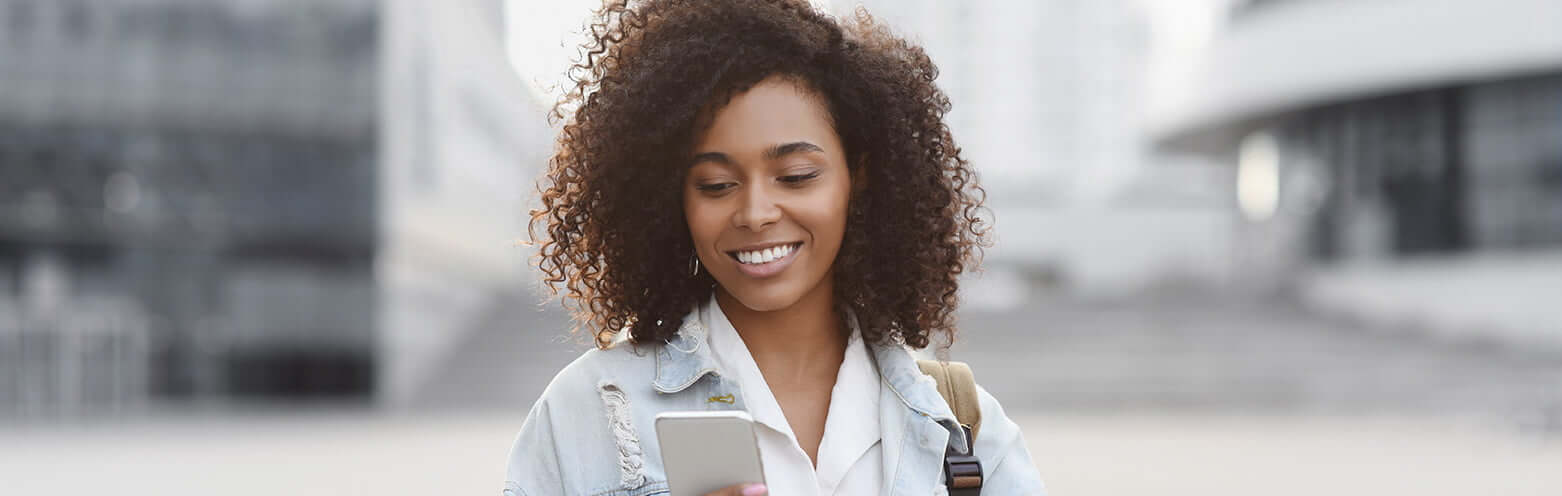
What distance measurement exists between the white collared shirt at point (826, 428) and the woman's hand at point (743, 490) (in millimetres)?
227

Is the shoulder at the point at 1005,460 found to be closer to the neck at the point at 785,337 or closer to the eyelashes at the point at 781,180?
the neck at the point at 785,337

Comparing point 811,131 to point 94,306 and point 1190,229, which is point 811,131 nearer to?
point 94,306

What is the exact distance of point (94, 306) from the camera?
2700 cm

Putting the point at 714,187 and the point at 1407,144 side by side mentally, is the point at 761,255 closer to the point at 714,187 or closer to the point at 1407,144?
the point at 714,187

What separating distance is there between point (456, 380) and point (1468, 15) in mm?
18811

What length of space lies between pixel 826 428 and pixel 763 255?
0.90ft

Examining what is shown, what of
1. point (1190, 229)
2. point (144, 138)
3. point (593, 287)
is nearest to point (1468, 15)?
point (1190, 229)

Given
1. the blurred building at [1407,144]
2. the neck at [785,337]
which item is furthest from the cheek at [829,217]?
the blurred building at [1407,144]

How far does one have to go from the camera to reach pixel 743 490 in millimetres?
2279

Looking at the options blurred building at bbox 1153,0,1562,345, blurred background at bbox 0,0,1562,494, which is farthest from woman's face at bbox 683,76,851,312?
blurred building at bbox 1153,0,1562,345

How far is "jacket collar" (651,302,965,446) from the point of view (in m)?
2.62

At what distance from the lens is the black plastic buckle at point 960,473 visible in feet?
8.83

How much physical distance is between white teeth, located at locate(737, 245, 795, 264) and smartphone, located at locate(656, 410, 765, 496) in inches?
16.0

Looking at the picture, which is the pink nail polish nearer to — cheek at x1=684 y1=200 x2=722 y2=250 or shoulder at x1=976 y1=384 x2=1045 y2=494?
cheek at x1=684 y1=200 x2=722 y2=250
